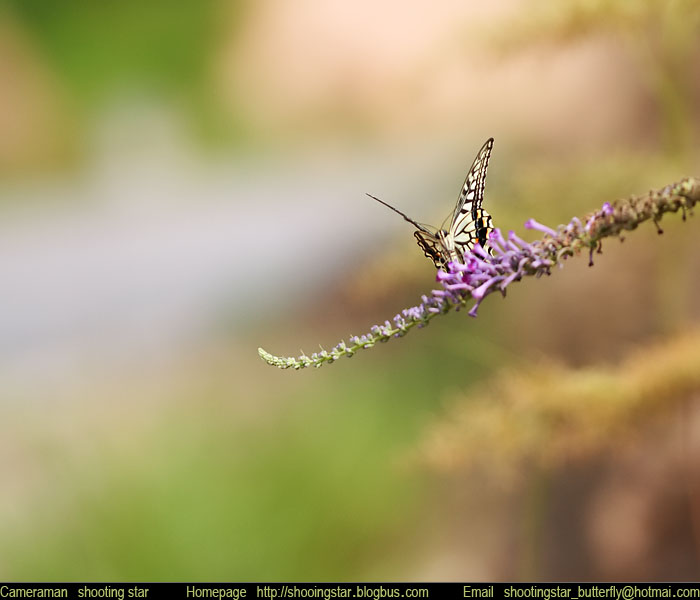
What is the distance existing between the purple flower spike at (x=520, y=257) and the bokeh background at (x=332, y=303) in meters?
0.37

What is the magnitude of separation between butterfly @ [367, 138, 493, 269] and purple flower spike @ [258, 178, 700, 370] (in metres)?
0.07

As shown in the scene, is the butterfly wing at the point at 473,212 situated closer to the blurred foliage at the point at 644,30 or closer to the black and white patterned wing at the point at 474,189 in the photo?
the black and white patterned wing at the point at 474,189

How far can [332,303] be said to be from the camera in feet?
4.05

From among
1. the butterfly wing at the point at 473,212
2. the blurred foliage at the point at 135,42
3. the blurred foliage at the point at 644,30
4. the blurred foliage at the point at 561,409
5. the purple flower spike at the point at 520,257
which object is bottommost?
the purple flower spike at the point at 520,257

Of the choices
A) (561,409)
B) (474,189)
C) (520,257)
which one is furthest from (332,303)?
(520,257)

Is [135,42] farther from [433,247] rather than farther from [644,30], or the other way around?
[433,247]

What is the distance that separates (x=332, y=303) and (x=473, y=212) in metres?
0.83

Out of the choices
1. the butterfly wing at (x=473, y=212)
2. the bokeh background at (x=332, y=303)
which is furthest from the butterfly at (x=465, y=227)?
the bokeh background at (x=332, y=303)

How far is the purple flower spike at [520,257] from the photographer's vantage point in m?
0.23

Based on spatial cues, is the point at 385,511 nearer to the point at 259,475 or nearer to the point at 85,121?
the point at 259,475

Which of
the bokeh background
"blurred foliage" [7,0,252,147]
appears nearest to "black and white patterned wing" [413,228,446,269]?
the bokeh background

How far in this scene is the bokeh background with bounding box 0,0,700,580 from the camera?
68 cm

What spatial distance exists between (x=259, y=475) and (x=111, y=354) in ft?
1.82
